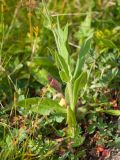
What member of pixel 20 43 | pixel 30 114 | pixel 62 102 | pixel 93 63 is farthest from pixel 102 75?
pixel 20 43

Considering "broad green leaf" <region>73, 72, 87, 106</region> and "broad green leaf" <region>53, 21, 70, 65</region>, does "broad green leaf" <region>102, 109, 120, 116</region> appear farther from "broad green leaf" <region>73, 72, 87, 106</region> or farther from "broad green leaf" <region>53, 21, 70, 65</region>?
"broad green leaf" <region>53, 21, 70, 65</region>

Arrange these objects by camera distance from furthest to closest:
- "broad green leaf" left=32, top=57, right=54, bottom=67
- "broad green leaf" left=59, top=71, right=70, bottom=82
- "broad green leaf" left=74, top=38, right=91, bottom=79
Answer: "broad green leaf" left=32, top=57, right=54, bottom=67 → "broad green leaf" left=74, top=38, right=91, bottom=79 → "broad green leaf" left=59, top=71, right=70, bottom=82

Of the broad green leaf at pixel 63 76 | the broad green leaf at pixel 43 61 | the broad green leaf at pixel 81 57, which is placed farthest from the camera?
the broad green leaf at pixel 43 61

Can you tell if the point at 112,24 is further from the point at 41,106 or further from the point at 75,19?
the point at 41,106

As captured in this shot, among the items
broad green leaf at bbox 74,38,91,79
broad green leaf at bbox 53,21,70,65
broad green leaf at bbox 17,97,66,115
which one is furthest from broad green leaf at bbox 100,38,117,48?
broad green leaf at bbox 17,97,66,115

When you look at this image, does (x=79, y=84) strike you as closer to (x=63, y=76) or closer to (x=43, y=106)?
(x=63, y=76)

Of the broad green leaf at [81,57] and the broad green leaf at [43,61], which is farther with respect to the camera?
the broad green leaf at [43,61]

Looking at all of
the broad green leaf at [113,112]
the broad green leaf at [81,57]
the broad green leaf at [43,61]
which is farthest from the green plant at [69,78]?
the broad green leaf at [43,61]

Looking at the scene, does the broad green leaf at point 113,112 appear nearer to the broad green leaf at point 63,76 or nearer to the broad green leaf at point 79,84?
the broad green leaf at point 79,84

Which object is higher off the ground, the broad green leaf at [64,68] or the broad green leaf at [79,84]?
the broad green leaf at [64,68]
